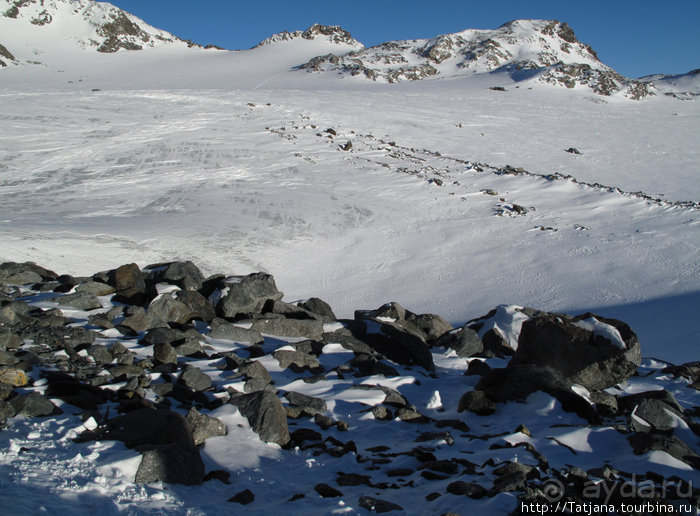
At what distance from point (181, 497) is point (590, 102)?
4760cm

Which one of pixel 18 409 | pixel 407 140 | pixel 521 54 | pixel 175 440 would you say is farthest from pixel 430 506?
pixel 521 54

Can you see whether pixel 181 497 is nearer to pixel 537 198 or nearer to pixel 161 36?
pixel 537 198

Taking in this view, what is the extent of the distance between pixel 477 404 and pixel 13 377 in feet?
14.1

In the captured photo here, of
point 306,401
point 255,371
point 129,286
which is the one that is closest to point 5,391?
point 255,371

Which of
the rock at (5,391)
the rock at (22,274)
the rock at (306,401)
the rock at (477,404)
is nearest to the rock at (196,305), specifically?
the rock at (22,274)

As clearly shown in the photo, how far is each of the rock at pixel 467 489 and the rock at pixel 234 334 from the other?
4.01m

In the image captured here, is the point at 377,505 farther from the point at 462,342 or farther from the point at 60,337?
the point at 462,342

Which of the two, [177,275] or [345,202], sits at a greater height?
[345,202]

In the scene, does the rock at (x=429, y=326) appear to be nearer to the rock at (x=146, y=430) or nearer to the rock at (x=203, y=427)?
the rock at (x=203, y=427)

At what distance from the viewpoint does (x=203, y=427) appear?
4027mm

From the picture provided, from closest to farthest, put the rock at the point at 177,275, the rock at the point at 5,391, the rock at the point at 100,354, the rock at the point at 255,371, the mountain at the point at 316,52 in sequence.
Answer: the rock at the point at 5,391 → the rock at the point at 100,354 → the rock at the point at 255,371 → the rock at the point at 177,275 → the mountain at the point at 316,52

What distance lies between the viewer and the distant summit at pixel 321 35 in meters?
75.4

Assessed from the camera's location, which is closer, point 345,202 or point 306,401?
point 306,401

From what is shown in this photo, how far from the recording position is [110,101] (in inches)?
1069
